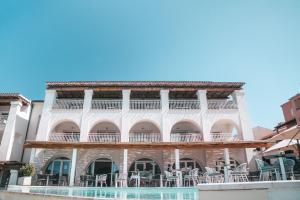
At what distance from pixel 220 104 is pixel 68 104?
13.1m

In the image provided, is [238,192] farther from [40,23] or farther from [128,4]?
[40,23]

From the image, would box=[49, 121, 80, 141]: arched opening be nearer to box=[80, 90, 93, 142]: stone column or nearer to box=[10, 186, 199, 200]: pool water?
box=[80, 90, 93, 142]: stone column

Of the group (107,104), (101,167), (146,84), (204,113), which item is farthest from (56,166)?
(204,113)

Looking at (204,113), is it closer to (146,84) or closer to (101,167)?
(146,84)

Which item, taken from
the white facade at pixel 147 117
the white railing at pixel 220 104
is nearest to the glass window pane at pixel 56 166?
the white facade at pixel 147 117

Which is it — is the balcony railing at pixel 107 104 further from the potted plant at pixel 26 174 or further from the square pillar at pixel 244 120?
the square pillar at pixel 244 120

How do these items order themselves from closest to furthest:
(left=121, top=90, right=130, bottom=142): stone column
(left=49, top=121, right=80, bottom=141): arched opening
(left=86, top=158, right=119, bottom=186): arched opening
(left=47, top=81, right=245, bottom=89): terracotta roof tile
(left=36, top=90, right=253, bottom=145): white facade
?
1. (left=121, top=90, right=130, bottom=142): stone column
2. (left=36, top=90, right=253, bottom=145): white facade
3. (left=86, top=158, right=119, bottom=186): arched opening
4. (left=47, top=81, right=245, bottom=89): terracotta roof tile
5. (left=49, top=121, right=80, bottom=141): arched opening

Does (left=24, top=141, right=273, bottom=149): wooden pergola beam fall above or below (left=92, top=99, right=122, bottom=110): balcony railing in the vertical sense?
below

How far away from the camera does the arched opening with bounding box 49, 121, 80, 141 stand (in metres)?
17.9

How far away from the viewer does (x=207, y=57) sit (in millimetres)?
13195

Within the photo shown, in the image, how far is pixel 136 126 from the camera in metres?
18.9

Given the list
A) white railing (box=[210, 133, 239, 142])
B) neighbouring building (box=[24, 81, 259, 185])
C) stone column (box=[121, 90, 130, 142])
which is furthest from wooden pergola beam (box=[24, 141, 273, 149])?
white railing (box=[210, 133, 239, 142])

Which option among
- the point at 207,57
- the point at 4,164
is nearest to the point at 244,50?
the point at 207,57

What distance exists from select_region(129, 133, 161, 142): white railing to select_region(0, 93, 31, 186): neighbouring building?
905cm
